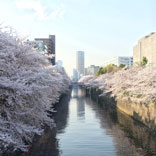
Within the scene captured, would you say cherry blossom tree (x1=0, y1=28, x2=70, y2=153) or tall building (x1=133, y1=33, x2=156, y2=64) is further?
tall building (x1=133, y1=33, x2=156, y2=64)

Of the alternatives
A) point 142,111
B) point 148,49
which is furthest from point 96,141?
point 148,49

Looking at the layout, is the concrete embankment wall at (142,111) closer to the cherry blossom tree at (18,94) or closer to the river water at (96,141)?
the river water at (96,141)

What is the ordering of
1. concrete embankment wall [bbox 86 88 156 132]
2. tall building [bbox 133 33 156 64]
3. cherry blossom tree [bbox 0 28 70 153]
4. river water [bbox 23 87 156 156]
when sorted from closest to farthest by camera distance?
cherry blossom tree [bbox 0 28 70 153] → river water [bbox 23 87 156 156] → concrete embankment wall [bbox 86 88 156 132] → tall building [bbox 133 33 156 64]

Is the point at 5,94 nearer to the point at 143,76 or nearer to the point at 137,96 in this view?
the point at 143,76

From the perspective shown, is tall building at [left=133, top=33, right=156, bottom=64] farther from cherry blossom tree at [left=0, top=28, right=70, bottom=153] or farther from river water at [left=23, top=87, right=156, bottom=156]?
cherry blossom tree at [left=0, top=28, right=70, bottom=153]

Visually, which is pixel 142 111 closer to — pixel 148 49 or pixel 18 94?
pixel 18 94

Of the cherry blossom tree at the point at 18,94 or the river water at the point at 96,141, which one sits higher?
the cherry blossom tree at the point at 18,94

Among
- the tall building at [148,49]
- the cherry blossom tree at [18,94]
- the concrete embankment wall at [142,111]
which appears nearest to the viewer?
the cherry blossom tree at [18,94]

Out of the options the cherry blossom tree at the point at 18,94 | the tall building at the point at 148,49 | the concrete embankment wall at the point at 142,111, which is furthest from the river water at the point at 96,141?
the tall building at the point at 148,49

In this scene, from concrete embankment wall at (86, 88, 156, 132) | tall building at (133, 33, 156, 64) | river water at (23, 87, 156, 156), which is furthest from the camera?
tall building at (133, 33, 156, 64)

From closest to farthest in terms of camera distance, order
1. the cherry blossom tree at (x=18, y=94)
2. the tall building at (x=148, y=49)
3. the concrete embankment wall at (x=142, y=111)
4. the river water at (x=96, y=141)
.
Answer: the cherry blossom tree at (x=18, y=94), the river water at (x=96, y=141), the concrete embankment wall at (x=142, y=111), the tall building at (x=148, y=49)

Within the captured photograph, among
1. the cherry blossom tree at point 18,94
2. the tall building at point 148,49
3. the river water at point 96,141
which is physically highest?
the tall building at point 148,49

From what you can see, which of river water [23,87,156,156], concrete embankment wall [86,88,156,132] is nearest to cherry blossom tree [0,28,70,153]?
river water [23,87,156,156]

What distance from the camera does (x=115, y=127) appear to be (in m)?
23.3
